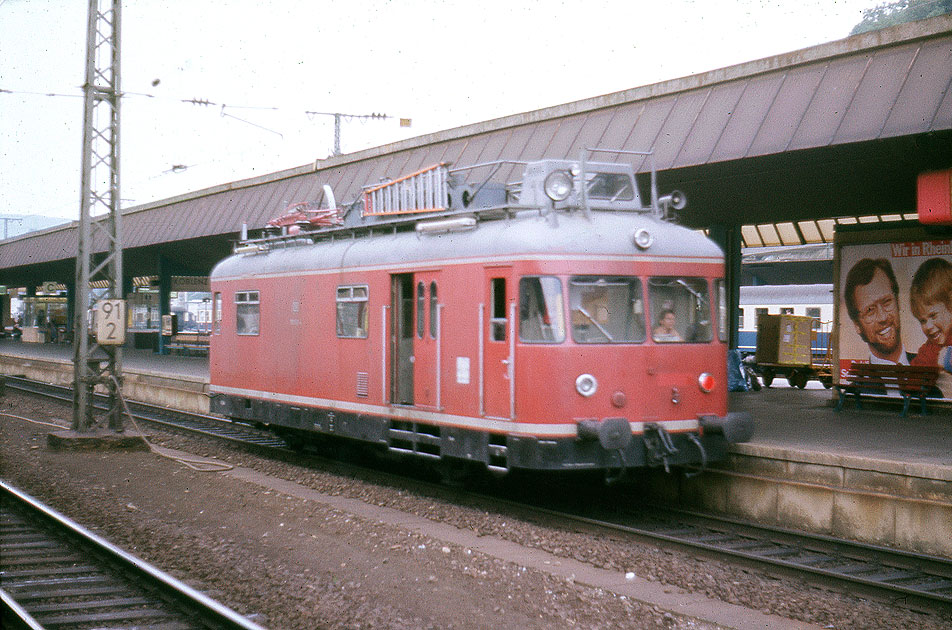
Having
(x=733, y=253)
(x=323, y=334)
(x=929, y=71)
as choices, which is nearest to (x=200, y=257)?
(x=733, y=253)

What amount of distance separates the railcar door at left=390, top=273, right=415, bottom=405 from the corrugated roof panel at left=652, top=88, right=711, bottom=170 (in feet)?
15.2

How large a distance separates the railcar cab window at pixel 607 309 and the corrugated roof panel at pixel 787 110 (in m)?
3.79

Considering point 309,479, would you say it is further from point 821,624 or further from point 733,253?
point 733,253

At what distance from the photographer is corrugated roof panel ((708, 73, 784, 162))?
43.3 ft

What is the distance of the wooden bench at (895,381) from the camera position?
15422 millimetres

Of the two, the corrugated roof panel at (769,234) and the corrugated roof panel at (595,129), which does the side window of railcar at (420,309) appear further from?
the corrugated roof panel at (769,234)

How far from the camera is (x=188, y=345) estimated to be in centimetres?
4122

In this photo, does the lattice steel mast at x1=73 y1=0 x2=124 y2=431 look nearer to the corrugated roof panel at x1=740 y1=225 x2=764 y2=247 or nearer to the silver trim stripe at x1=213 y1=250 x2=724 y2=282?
the silver trim stripe at x1=213 y1=250 x2=724 y2=282

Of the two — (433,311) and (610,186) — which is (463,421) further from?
(610,186)

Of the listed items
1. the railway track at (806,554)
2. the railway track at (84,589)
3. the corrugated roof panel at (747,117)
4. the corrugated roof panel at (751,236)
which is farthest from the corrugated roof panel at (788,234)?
the railway track at (84,589)

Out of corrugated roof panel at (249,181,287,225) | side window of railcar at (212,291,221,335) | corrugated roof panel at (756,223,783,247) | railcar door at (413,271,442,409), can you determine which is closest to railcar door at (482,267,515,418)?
railcar door at (413,271,442,409)

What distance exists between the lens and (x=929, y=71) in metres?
11.6

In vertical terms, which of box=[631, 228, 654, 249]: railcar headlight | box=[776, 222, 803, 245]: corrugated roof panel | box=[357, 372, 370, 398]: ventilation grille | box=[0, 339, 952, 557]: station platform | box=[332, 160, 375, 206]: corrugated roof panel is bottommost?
box=[0, 339, 952, 557]: station platform

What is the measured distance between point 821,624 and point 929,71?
24.5ft
